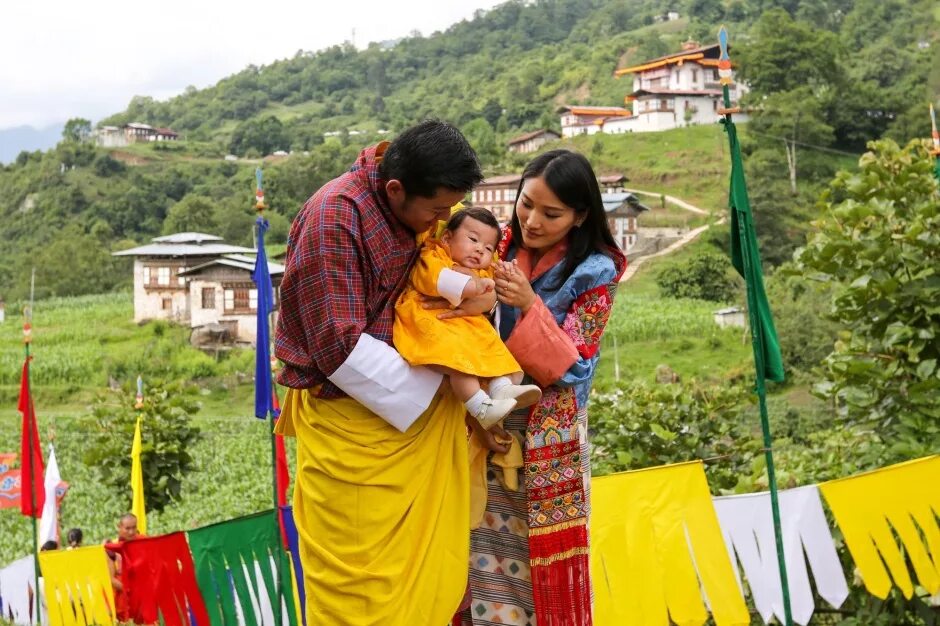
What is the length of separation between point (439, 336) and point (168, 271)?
3512cm

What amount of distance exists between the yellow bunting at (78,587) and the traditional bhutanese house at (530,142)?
4535 cm

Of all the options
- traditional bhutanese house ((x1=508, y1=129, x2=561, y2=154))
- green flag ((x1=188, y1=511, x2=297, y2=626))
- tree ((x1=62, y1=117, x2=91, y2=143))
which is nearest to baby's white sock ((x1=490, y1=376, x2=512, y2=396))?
green flag ((x1=188, y1=511, x2=297, y2=626))

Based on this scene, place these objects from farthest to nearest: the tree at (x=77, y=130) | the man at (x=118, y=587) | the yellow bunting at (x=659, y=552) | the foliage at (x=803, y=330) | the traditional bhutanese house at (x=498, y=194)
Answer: the tree at (x=77, y=130)
the traditional bhutanese house at (x=498, y=194)
the foliage at (x=803, y=330)
the man at (x=118, y=587)
the yellow bunting at (x=659, y=552)

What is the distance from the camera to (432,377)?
2266 millimetres

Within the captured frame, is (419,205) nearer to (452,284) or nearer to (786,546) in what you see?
(452,284)

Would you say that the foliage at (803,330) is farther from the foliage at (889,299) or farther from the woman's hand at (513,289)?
the woman's hand at (513,289)

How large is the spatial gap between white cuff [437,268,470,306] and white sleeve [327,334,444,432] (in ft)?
0.49

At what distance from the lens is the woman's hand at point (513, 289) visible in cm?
236

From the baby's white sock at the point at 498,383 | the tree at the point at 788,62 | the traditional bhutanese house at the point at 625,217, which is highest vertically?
the tree at the point at 788,62

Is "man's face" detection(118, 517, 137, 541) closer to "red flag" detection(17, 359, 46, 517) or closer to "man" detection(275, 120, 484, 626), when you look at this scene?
"red flag" detection(17, 359, 46, 517)

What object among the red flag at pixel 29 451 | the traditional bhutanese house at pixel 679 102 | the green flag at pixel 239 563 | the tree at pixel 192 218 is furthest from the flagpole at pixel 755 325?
the traditional bhutanese house at pixel 679 102

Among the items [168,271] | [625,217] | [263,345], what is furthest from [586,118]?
[263,345]

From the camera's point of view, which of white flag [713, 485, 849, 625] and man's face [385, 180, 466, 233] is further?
white flag [713, 485, 849, 625]

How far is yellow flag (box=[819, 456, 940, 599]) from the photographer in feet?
12.8
